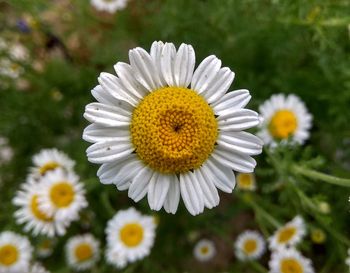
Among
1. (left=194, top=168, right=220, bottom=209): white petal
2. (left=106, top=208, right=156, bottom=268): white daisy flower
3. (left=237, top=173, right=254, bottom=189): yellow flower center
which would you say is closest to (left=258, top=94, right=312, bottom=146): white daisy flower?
(left=237, top=173, right=254, bottom=189): yellow flower center

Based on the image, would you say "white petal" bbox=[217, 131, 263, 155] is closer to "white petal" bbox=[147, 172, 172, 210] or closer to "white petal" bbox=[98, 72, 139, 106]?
"white petal" bbox=[147, 172, 172, 210]

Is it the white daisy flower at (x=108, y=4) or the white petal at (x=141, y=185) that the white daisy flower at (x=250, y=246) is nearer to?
the white petal at (x=141, y=185)

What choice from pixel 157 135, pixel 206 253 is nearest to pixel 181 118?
pixel 157 135

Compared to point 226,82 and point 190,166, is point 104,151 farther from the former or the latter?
point 226,82

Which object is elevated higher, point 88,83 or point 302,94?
point 88,83

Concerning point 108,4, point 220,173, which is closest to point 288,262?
point 220,173

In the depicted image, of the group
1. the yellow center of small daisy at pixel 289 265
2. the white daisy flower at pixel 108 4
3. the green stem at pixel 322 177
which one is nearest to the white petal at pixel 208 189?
the green stem at pixel 322 177
